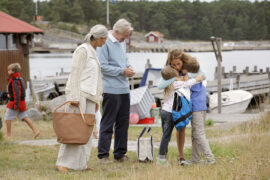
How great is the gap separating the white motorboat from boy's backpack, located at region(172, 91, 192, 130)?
15463mm

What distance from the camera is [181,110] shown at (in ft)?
19.2

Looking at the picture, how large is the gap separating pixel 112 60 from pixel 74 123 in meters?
1.28

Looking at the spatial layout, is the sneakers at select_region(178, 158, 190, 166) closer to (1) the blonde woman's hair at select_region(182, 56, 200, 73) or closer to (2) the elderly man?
(2) the elderly man

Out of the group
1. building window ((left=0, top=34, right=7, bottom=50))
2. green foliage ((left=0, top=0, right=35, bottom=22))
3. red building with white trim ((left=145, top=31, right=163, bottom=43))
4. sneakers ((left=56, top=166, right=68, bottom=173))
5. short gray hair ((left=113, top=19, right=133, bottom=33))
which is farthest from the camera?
red building with white trim ((left=145, top=31, right=163, bottom=43))

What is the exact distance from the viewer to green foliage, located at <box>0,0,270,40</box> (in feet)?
246

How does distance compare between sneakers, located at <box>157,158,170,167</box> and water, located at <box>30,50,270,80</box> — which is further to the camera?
water, located at <box>30,50,270,80</box>

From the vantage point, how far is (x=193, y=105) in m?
5.95

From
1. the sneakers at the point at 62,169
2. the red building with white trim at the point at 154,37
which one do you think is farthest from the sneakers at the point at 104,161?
the red building with white trim at the point at 154,37

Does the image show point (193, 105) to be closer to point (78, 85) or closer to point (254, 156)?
point (254, 156)

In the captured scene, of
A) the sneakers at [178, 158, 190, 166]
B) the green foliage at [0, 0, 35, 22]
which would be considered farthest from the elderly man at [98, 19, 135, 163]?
the green foliage at [0, 0, 35, 22]

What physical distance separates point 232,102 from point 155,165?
1663 cm

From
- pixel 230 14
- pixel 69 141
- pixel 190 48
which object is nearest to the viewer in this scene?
pixel 69 141

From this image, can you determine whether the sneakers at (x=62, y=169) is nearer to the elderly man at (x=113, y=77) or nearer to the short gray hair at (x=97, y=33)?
the elderly man at (x=113, y=77)

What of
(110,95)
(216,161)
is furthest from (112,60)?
(216,161)
